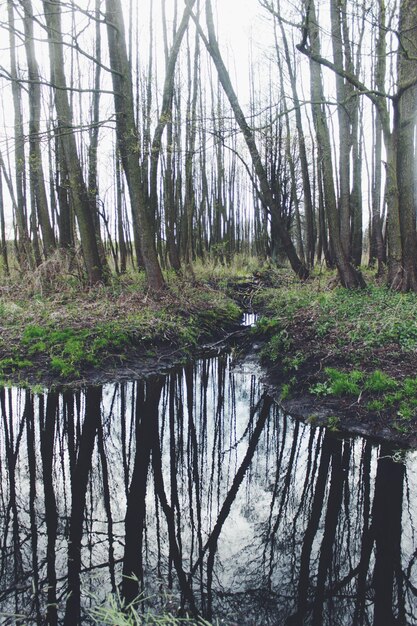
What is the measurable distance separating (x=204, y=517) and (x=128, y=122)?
756cm

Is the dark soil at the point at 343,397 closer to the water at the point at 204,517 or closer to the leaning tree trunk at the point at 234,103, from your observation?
the water at the point at 204,517

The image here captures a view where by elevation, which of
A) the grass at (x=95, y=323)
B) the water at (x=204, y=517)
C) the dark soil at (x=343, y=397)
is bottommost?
the water at (x=204, y=517)

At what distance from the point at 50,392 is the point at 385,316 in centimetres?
502

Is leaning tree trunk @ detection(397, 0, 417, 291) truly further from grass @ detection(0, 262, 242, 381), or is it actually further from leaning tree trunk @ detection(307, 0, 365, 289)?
grass @ detection(0, 262, 242, 381)

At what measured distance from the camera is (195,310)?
30.5ft

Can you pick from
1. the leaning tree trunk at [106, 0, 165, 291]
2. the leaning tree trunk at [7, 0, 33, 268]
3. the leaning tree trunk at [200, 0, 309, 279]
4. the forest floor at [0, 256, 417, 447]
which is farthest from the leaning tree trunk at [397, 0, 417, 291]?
the leaning tree trunk at [7, 0, 33, 268]

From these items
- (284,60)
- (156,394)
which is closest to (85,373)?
(156,394)

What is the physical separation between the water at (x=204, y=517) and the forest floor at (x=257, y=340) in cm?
58

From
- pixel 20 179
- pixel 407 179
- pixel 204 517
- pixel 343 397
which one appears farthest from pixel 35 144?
pixel 204 517

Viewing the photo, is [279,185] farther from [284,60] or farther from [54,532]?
[54,532]

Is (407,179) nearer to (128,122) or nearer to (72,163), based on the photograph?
(128,122)

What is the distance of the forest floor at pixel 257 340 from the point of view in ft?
17.0

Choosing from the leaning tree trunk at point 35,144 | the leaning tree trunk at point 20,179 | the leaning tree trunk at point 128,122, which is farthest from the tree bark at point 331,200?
the leaning tree trunk at point 20,179

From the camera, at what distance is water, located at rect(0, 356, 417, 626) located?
2.51 meters
